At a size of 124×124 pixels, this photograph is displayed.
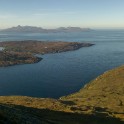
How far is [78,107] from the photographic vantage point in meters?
103

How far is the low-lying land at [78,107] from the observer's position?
A: 61.1 metres

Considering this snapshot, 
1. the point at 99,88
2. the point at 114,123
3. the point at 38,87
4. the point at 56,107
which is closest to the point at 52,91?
the point at 38,87

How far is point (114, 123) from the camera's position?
3027 inches

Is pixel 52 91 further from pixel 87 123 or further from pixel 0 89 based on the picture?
pixel 87 123

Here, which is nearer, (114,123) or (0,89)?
(114,123)

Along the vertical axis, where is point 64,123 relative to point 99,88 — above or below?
above

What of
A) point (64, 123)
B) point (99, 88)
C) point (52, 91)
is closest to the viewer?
point (64, 123)

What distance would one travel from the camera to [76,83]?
197500 millimetres

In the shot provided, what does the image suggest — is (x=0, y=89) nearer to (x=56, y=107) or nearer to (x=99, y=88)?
(x=99, y=88)

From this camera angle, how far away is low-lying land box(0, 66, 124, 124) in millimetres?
61144

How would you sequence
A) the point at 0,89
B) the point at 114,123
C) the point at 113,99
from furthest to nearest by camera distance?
the point at 0,89 < the point at 113,99 < the point at 114,123

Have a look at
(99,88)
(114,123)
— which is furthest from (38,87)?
(114,123)

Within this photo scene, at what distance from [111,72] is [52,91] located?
44.9m

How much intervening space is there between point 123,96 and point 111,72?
60999 mm
